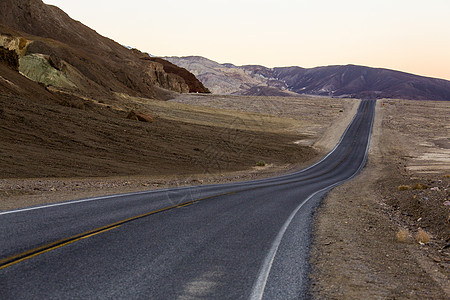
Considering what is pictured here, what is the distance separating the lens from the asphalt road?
20.0 ft

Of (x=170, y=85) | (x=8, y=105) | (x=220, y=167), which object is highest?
(x=170, y=85)

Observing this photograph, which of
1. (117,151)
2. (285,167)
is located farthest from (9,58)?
(285,167)

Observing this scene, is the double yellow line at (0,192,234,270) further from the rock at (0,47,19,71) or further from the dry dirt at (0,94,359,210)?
the rock at (0,47,19,71)

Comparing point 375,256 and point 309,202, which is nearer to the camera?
point 375,256

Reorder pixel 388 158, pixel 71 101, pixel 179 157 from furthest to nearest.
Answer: pixel 388 158 < pixel 71 101 < pixel 179 157

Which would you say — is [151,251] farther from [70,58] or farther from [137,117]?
[70,58]

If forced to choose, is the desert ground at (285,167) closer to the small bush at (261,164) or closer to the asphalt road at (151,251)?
the small bush at (261,164)

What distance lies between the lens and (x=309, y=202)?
59.5 feet

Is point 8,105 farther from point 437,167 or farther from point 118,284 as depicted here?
point 437,167

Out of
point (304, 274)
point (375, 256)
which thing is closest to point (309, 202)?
point (375, 256)

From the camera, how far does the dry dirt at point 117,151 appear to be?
21625mm

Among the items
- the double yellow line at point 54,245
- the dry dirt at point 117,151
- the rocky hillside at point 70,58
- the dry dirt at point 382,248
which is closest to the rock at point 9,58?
Answer: the rocky hillside at point 70,58

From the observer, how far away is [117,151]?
35875 millimetres

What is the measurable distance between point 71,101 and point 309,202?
38396mm
